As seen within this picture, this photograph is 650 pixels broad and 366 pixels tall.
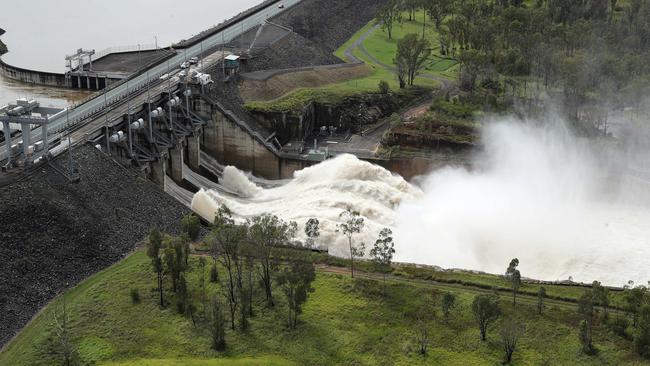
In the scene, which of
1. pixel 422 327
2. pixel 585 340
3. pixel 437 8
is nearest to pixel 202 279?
pixel 422 327

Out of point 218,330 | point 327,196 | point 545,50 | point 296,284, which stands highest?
point 545,50

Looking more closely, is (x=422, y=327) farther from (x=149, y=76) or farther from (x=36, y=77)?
(x=36, y=77)

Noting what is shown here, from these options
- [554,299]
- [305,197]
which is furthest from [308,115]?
[554,299]

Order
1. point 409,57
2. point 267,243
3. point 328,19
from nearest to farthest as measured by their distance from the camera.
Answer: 1. point 267,243
2. point 409,57
3. point 328,19

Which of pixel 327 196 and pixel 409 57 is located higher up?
pixel 409 57

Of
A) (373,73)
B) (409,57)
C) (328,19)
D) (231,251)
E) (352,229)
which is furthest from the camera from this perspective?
(328,19)

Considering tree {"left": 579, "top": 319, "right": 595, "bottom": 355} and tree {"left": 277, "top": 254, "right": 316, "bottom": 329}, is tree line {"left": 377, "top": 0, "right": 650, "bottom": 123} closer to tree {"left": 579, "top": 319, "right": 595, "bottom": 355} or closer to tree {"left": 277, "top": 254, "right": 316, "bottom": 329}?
tree {"left": 579, "top": 319, "right": 595, "bottom": 355}

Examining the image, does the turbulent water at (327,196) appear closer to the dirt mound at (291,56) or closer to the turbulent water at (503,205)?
the turbulent water at (503,205)

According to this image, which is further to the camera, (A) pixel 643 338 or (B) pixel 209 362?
(A) pixel 643 338
